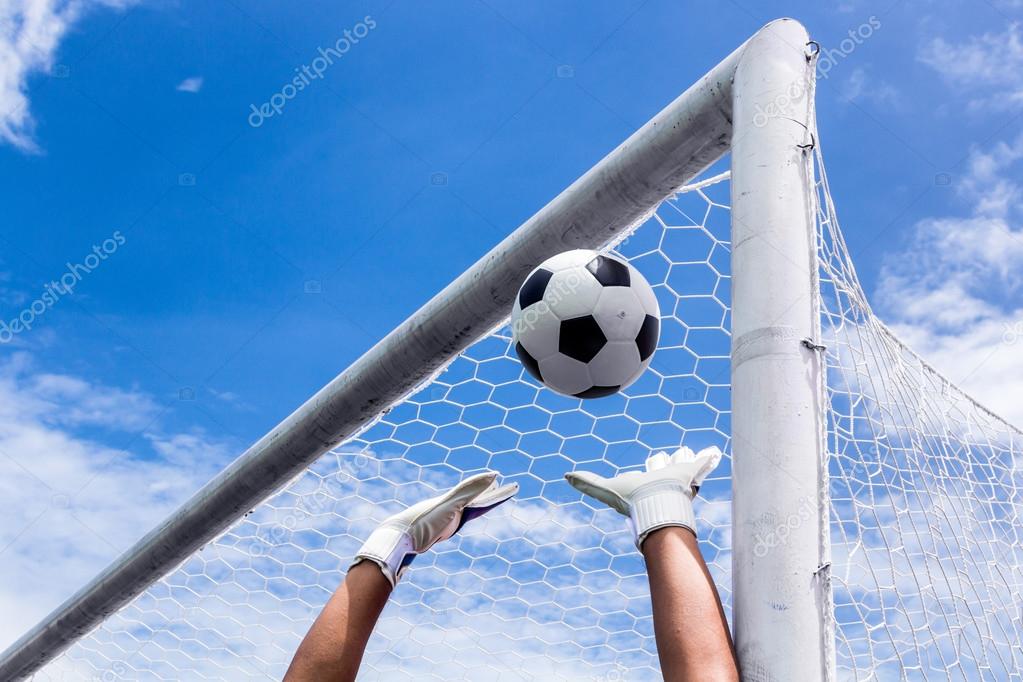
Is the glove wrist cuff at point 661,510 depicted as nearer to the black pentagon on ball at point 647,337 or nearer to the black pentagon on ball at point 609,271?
the black pentagon on ball at point 647,337

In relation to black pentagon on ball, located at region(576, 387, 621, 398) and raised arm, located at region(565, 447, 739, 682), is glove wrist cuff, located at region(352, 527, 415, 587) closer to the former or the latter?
raised arm, located at region(565, 447, 739, 682)

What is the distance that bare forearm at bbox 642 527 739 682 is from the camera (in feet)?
6.82

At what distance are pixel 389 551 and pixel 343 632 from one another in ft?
0.92

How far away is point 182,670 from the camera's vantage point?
612 centimetres

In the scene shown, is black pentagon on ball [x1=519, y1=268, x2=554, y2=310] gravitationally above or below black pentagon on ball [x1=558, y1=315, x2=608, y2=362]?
above

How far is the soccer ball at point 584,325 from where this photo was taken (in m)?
2.86

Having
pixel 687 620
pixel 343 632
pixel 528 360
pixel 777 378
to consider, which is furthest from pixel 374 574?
pixel 777 378

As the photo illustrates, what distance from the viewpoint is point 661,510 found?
2385 mm

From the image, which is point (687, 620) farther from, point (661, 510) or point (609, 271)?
point (609, 271)

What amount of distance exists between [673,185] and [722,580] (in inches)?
93.7

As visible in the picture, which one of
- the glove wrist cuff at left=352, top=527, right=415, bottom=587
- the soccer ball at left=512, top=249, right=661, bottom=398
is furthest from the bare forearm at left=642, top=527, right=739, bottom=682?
the glove wrist cuff at left=352, top=527, right=415, bottom=587

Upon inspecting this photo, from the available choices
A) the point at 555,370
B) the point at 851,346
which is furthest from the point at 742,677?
the point at 851,346

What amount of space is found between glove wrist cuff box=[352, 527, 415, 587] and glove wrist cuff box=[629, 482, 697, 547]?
0.80 m

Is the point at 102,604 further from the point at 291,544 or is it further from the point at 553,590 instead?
the point at 553,590
